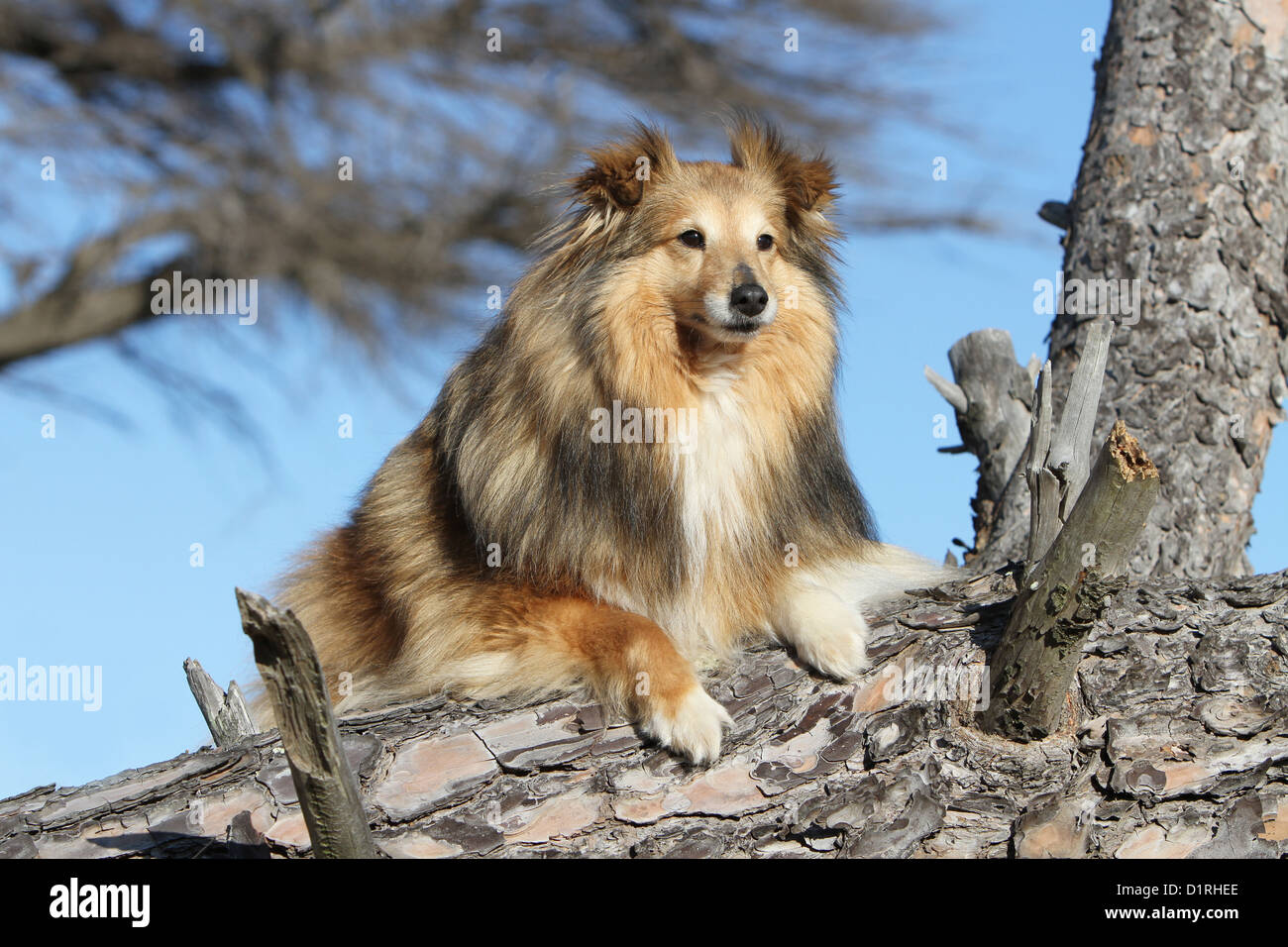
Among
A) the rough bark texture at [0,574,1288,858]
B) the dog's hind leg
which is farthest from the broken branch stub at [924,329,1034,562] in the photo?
the dog's hind leg

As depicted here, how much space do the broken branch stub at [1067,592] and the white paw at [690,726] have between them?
28.2 inches

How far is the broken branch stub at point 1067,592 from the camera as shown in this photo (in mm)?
2559

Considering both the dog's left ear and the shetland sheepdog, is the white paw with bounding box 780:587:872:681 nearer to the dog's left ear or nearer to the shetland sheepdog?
the shetland sheepdog

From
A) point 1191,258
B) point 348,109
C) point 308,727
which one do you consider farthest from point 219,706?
point 348,109

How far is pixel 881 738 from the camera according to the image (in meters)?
3.09

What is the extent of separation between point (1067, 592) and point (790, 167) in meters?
1.85

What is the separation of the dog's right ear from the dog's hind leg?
50.5 inches

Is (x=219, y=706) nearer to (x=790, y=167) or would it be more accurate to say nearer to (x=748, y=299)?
(x=748, y=299)

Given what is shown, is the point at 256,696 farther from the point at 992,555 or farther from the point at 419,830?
the point at 992,555

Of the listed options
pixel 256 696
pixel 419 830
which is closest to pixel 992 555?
pixel 419 830

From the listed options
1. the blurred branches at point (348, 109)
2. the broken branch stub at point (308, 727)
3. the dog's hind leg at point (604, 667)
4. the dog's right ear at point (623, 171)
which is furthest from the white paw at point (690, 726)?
the blurred branches at point (348, 109)

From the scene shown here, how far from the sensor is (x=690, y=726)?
10.0ft

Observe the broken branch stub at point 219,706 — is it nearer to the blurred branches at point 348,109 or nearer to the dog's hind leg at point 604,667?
the dog's hind leg at point 604,667
